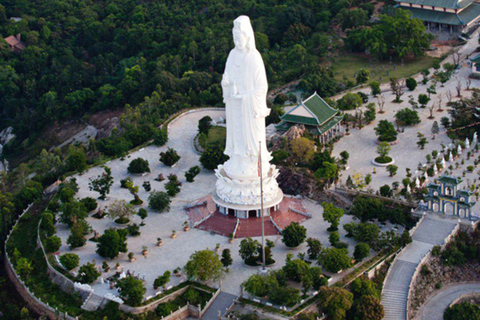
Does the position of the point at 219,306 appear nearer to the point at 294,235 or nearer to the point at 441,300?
the point at 294,235

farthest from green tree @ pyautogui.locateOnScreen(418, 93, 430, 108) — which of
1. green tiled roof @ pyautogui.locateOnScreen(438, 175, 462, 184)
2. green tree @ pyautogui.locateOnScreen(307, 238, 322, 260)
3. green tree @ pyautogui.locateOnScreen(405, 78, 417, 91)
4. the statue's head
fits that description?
green tree @ pyautogui.locateOnScreen(307, 238, 322, 260)

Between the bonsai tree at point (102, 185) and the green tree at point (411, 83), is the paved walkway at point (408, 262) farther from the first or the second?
the green tree at point (411, 83)

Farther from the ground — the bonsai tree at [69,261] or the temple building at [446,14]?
the temple building at [446,14]

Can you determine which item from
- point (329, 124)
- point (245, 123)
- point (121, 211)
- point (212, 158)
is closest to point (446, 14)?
point (329, 124)

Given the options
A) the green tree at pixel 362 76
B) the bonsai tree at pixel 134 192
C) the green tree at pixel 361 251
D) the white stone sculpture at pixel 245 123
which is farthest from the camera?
the green tree at pixel 362 76

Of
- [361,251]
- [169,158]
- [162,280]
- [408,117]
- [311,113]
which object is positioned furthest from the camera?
[408,117]

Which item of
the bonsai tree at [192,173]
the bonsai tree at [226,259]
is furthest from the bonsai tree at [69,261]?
the bonsai tree at [192,173]

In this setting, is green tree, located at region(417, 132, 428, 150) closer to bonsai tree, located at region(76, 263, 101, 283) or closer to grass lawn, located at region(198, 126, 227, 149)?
grass lawn, located at region(198, 126, 227, 149)

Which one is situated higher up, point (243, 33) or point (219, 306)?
point (243, 33)
